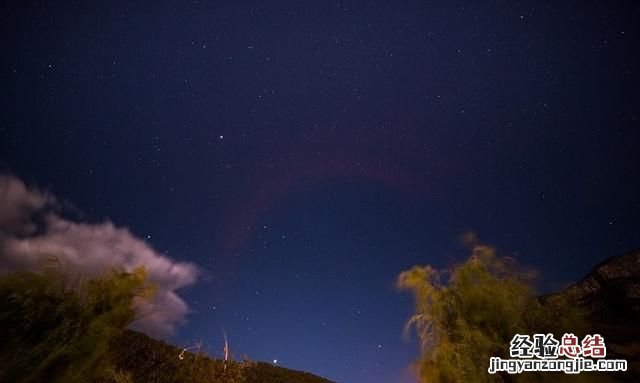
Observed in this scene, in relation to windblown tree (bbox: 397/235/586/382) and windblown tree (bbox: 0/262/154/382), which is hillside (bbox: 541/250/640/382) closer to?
windblown tree (bbox: 397/235/586/382)

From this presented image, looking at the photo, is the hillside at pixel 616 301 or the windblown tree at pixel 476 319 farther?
the hillside at pixel 616 301

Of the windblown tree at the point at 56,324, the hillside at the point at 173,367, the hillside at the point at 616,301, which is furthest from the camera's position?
the hillside at the point at 616,301

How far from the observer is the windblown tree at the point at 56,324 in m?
8.36

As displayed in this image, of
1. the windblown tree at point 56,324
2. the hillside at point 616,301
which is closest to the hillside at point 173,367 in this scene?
the windblown tree at point 56,324

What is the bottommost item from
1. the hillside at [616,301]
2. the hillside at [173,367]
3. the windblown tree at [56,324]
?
the hillside at [173,367]

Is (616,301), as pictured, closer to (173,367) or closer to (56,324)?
(173,367)

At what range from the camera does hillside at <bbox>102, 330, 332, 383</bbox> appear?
23281 millimetres

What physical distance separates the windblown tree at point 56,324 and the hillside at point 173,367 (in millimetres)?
1815

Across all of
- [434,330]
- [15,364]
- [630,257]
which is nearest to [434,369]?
[434,330]

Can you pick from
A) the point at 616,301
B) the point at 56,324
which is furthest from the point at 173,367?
the point at 616,301

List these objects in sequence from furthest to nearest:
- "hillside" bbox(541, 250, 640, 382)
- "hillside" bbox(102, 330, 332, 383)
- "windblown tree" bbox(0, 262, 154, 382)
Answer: "hillside" bbox(541, 250, 640, 382) → "hillside" bbox(102, 330, 332, 383) → "windblown tree" bbox(0, 262, 154, 382)

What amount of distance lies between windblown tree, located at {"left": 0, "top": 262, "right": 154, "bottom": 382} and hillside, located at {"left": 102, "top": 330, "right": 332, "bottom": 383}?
5.95 ft

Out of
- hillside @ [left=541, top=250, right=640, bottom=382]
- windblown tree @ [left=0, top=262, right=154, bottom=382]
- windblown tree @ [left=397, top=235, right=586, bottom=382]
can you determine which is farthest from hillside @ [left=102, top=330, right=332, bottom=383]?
hillside @ [left=541, top=250, right=640, bottom=382]

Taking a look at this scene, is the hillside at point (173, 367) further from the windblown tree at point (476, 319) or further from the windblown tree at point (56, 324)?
the windblown tree at point (476, 319)
